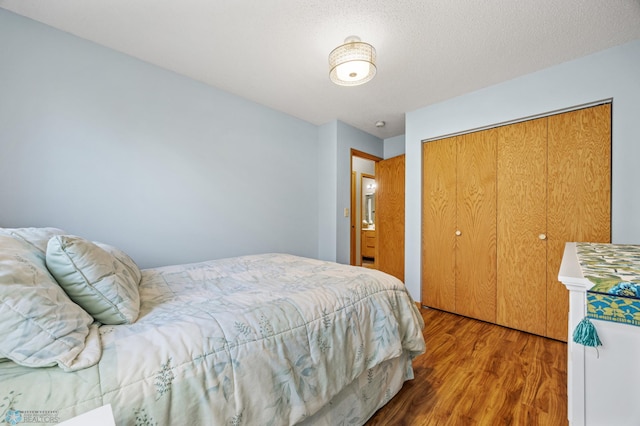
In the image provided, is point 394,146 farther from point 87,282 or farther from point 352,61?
point 87,282

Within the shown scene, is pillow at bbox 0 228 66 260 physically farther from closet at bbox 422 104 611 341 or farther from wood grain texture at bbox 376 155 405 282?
wood grain texture at bbox 376 155 405 282

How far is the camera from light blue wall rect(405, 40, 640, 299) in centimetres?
190

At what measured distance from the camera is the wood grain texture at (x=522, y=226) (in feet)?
7.56

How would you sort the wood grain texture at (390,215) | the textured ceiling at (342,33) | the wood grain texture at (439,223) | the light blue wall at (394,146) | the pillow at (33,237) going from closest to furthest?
the pillow at (33,237) → the textured ceiling at (342,33) → the wood grain texture at (439,223) → the wood grain texture at (390,215) → the light blue wall at (394,146)

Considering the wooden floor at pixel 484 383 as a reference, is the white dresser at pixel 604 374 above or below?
above

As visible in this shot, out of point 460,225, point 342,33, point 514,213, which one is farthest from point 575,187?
point 342,33

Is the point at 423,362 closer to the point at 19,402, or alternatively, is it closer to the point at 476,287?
the point at 476,287

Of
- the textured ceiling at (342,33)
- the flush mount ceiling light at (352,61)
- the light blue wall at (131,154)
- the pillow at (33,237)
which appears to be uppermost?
the textured ceiling at (342,33)

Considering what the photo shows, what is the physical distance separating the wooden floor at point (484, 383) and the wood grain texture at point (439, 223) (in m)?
0.59

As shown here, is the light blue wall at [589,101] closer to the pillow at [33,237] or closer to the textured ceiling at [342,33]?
the textured ceiling at [342,33]

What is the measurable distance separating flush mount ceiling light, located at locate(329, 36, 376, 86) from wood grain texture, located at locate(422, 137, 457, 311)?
153 centimetres

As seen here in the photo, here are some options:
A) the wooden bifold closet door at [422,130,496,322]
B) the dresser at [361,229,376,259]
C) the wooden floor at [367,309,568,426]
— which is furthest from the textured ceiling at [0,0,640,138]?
the dresser at [361,229,376,259]

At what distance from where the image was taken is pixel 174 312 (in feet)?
3.37

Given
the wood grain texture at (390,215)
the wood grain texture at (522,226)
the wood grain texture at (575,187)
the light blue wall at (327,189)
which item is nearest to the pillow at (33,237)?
the light blue wall at (327,189)
